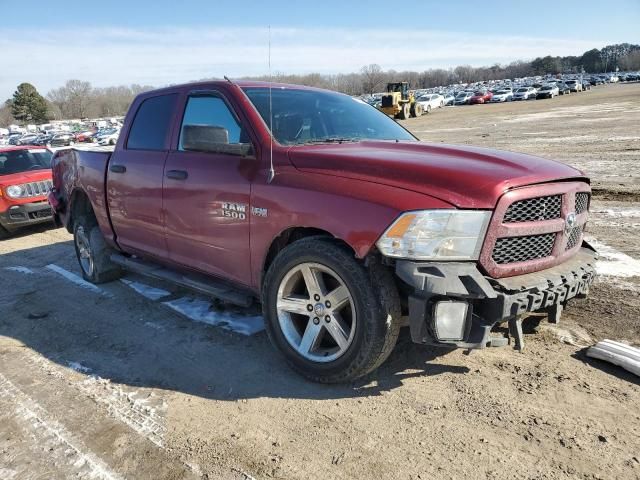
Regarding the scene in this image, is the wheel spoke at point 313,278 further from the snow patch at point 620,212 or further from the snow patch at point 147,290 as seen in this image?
the snow patch at point 620,212

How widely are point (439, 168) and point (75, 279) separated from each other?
491 cm

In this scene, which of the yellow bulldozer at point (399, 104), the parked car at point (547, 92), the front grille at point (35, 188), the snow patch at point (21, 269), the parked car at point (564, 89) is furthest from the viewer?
the parked car at point (564, 89)

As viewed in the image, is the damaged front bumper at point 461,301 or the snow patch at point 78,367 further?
the snow patch at point 78,367

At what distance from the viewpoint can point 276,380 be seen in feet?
11.1

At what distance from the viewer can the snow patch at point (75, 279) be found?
5552mm

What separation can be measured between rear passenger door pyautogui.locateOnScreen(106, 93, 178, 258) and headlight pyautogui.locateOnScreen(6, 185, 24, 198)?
16.7 feet

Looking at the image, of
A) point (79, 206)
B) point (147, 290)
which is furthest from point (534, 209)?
point (79, 206)

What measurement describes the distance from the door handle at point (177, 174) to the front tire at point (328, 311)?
1.24 m

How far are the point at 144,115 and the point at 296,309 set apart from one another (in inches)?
110

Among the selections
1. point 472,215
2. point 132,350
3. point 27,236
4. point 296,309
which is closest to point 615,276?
point 472,215

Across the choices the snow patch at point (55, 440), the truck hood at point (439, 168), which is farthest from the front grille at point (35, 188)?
the truck hood at point (439, 168)

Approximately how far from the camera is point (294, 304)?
10.9 ft

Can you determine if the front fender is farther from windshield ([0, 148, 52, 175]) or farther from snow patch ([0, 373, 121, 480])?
windshield ([0, 148, 52, 175])

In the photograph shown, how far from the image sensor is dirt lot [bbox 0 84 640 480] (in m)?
2.54
